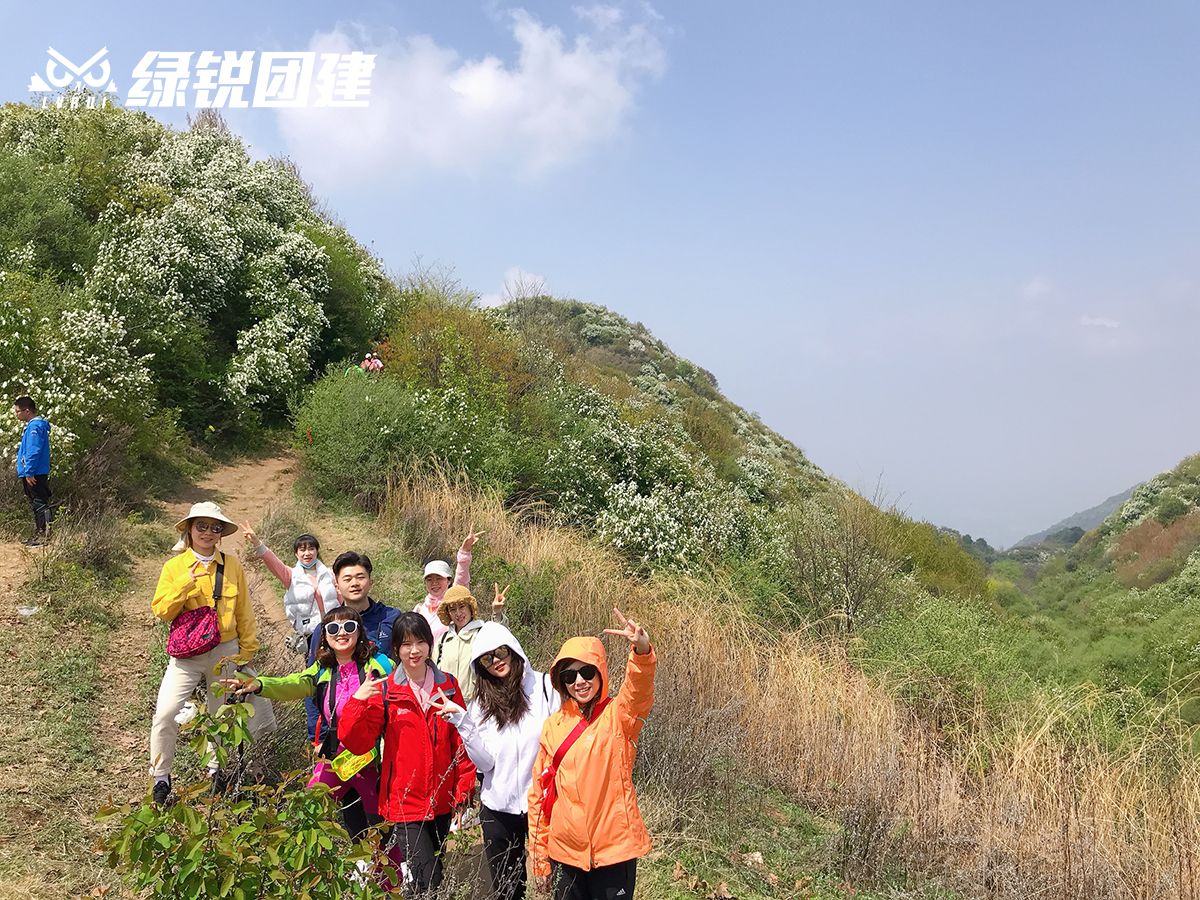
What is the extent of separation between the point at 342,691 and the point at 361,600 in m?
0.71

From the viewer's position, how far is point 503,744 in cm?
336

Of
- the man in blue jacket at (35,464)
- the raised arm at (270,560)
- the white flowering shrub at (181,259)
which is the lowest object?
the raised arm at (270,560)

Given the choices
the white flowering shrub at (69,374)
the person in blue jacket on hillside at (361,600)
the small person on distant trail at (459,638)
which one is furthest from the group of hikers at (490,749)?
the white flowering shrub at (69,374)

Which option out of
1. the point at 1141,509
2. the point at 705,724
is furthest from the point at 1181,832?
the point at 1141,509

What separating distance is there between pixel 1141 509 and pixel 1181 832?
41.3 m

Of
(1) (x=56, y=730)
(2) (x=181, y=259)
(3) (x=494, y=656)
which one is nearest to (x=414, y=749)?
(3) (x=494, y=656)

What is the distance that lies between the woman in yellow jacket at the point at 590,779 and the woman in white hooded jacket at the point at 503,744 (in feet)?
0.42

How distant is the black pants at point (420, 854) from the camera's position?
3.23 meters

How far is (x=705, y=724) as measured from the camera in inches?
247

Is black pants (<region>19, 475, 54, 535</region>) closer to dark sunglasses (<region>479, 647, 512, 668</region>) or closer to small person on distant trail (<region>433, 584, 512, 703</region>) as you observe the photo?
small person on distant trail (<region>433, 584, 512, 703</region>)

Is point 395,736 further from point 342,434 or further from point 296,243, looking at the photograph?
point 296,243

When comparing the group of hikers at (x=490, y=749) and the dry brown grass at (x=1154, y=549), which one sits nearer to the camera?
the group of hikers at (x=490, y=749)

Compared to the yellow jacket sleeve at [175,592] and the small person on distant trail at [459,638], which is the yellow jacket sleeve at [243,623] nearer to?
the yellow jacket sleeve at [175,592]

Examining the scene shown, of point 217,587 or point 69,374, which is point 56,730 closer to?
point 217,587
